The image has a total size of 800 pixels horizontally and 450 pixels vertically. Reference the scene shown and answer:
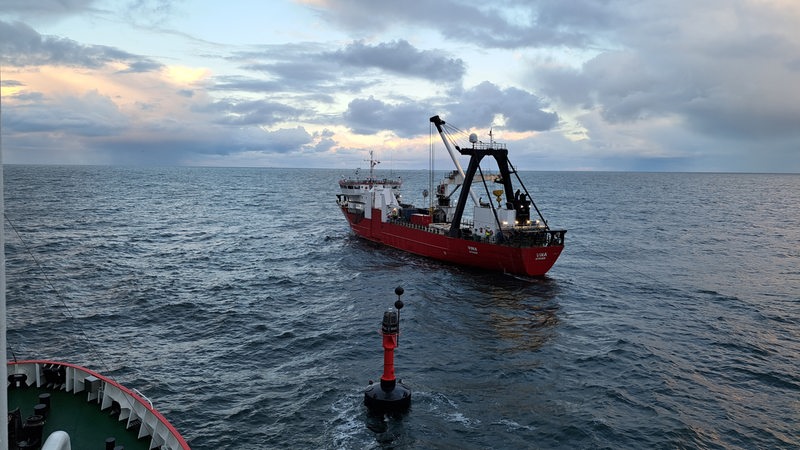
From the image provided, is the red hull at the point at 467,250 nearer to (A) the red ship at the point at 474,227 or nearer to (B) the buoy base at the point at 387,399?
(A) the red ship at the point at 474,227

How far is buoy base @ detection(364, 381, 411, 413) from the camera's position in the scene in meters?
21.1

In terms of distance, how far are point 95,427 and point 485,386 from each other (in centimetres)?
1591

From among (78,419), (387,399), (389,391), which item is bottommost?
(387,399)

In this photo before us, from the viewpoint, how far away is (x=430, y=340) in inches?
1198

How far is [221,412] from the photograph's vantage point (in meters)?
21.5

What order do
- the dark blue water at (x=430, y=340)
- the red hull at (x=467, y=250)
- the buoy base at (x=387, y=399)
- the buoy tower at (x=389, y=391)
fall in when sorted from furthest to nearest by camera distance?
the red hull at (x=467, y=250) < the buoy base at (x=387, y=399) < the dark blue water at (x=430, y=340) < the buoy tower at (x=389, y=391)

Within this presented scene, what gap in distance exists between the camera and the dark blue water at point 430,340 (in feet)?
68.2

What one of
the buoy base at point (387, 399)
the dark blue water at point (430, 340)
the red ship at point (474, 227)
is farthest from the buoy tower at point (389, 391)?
the red ship at point (474, 227)

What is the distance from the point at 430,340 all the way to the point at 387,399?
9.61m

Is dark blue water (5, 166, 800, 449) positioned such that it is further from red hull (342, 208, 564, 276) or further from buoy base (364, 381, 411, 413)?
red hull (342, 208, 564, 276)

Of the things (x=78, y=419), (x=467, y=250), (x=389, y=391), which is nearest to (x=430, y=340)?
(x=389, y=391)

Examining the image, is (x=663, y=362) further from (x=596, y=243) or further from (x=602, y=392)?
(x=596, y=243)

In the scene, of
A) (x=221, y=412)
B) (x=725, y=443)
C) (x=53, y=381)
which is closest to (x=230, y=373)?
(x=221, y=412)

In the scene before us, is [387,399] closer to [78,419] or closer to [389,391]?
[389,391]
